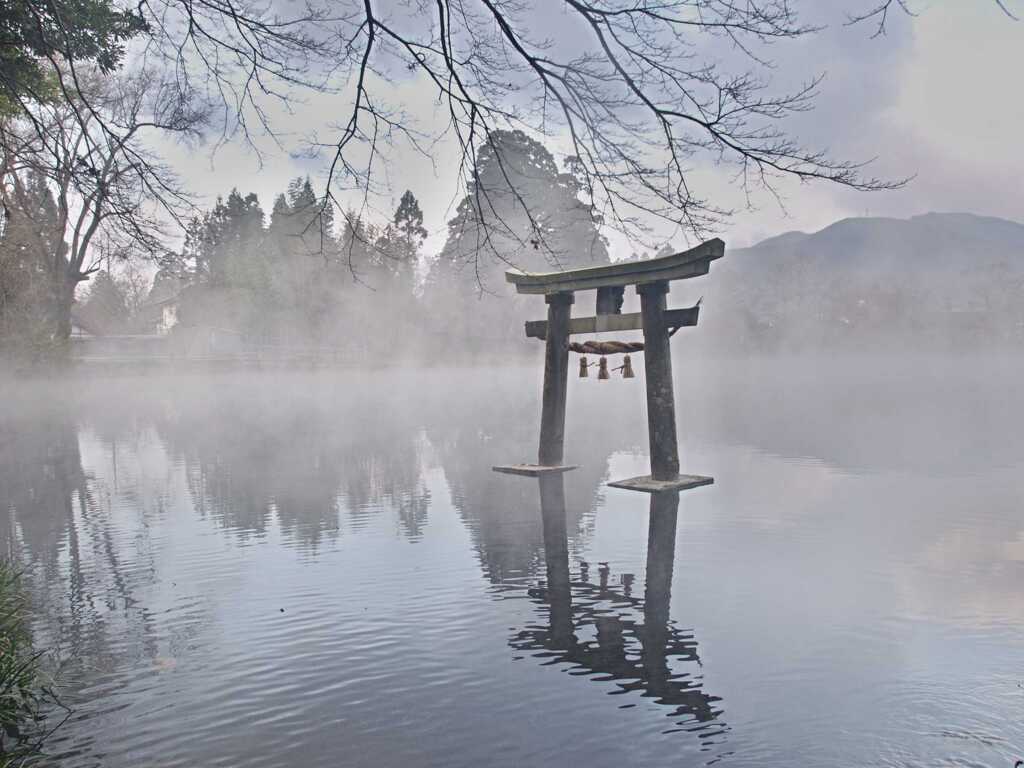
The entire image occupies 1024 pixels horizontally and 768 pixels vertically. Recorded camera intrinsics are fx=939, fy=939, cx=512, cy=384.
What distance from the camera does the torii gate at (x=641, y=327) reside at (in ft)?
32.9

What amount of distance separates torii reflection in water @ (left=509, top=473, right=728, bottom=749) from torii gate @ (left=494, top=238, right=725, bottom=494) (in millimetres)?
2105

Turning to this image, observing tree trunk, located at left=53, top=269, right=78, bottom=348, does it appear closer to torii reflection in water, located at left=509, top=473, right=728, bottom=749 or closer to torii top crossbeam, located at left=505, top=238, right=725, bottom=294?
torii top crossbeam, located at left=505, top=238, right=725, bottom=294

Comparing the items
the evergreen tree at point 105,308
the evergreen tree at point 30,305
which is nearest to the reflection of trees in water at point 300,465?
the evergreen tree at point 30,305

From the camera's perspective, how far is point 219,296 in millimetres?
58562

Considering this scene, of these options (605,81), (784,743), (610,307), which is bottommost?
(784,743)

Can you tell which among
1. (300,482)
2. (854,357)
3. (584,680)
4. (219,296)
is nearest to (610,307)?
(300,482)

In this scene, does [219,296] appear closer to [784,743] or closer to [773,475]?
[773,475]

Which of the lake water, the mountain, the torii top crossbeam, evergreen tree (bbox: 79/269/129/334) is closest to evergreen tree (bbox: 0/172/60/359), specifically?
the lake water

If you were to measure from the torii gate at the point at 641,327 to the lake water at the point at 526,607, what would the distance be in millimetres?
511

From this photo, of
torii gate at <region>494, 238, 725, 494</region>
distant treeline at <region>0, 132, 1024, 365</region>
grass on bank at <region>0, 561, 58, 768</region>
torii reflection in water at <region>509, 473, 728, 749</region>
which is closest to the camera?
grass on bank at <region>0, 561, 58, 768</region>

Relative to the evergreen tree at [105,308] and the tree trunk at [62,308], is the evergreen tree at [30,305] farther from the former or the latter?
the evergreen tree at [105,308]

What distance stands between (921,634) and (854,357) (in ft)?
246

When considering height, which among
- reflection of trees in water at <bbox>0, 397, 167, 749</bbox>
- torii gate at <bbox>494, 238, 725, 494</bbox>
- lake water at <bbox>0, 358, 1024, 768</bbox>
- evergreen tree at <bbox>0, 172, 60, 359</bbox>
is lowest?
reflection of trees in water at <bbox>0, 397, 167, 749</bbox>

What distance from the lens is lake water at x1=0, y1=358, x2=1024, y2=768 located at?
4.62 m
